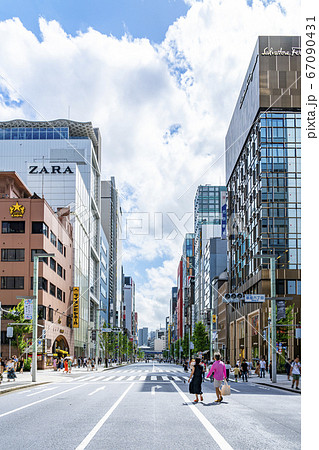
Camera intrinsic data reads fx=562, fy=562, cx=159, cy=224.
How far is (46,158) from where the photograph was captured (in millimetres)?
107312

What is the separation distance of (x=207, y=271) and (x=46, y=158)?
51.7 metres

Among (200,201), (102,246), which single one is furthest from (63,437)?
(200,201)

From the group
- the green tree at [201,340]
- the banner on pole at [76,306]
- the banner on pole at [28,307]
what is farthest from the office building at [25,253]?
the green tree at [201,340]

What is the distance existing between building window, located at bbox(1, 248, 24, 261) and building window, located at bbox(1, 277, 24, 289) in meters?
2.41

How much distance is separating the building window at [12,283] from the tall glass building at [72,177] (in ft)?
81.2

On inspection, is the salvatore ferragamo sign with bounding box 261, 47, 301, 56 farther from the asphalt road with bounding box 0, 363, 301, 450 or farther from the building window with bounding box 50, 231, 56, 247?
the asphalt road with bounding box 0, 363, 301, 450

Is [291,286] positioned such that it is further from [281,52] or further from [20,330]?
[20,330]

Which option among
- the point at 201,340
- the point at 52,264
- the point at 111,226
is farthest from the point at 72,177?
the point at 111,226

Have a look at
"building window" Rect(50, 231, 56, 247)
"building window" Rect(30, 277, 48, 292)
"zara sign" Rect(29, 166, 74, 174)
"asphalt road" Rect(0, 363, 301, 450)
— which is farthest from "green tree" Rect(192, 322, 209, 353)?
"asphalt road" Rect(0, 363, 301, 450)

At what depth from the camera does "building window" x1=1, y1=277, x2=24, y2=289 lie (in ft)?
217

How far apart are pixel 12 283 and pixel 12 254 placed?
350cm

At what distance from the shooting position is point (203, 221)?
171 metres

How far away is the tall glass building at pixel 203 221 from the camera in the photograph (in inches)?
6319
